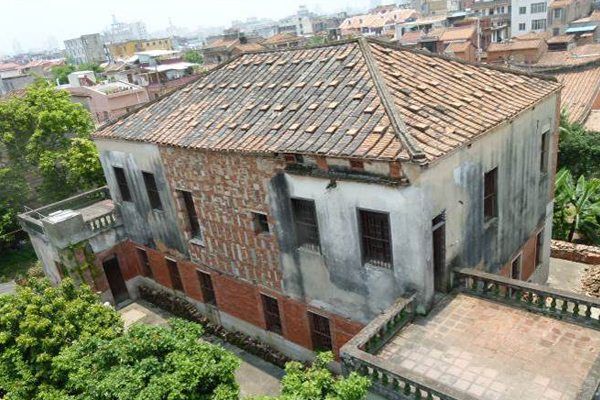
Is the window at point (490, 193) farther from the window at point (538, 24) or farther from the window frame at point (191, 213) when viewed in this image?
the window at point (538, 24)

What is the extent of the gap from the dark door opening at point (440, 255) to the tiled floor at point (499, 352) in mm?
590

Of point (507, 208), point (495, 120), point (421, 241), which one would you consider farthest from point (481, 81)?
point (421, 241)

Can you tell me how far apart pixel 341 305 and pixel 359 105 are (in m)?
5.92

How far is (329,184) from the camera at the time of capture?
12891mm

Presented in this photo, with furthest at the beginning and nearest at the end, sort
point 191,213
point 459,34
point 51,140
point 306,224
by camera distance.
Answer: point 459,34, point 51,140, point 191,213, point 306,224

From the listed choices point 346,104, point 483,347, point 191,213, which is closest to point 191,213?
point 191,213

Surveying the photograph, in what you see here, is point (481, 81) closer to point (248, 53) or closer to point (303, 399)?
point (248, 53)

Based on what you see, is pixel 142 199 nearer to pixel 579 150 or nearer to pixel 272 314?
pixel 272 314

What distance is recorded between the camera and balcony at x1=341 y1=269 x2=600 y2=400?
959 centimetres

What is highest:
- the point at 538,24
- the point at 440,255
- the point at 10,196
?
the point at 440,255

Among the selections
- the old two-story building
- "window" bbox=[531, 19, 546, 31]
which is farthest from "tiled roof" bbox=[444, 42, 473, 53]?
the old two-story building

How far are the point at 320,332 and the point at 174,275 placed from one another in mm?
8324

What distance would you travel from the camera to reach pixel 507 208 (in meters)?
15.4

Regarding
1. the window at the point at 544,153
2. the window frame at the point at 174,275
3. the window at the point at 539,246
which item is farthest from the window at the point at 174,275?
the window at the point at 544,153
